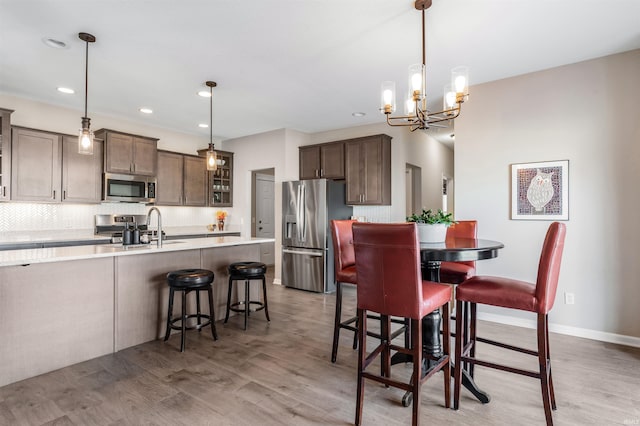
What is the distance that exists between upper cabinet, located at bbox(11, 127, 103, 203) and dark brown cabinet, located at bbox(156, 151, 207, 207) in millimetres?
950

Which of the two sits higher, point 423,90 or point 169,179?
point 423,90

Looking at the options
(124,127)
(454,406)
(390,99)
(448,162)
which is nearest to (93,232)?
(124,127)

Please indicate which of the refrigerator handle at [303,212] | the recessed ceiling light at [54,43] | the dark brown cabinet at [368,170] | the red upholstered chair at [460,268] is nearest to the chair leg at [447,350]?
the red upholstered chair at [460,268]

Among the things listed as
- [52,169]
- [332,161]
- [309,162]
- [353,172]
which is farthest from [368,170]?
[52,169]

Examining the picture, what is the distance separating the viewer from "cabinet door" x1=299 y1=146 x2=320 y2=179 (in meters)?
5.68

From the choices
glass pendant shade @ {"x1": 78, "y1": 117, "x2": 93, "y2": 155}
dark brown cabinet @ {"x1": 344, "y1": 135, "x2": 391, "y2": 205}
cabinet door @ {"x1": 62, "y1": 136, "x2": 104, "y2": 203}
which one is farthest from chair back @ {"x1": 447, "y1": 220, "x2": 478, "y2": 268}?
cabinet door @ {"x1": 62, "y1": 136, "x2": 104, "y2": 203}

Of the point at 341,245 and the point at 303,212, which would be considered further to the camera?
the point at 303,212

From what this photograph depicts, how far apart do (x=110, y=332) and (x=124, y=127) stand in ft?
12.3

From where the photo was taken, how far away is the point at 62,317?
2.57 meters

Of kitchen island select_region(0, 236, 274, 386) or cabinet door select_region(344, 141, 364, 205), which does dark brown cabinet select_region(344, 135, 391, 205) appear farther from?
kitchen island select_region(0, 236, 274, 386)

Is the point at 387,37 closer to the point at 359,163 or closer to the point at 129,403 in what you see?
the point at 359,163

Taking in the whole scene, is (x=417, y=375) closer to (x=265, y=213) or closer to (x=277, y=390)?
(x=277, y=390)

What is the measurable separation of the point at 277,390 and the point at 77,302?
1760 millimetres

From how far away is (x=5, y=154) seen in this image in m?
3.94
